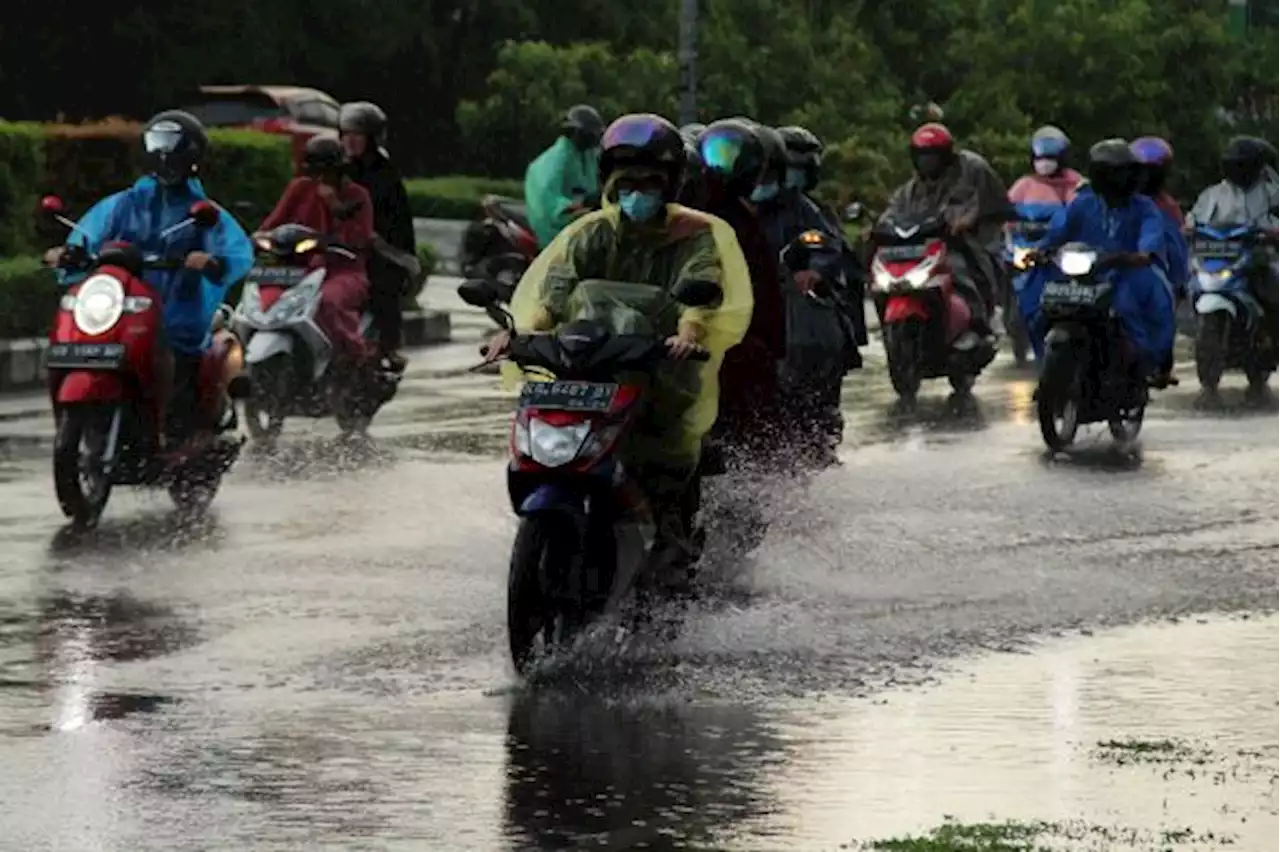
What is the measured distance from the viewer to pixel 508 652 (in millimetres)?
11180

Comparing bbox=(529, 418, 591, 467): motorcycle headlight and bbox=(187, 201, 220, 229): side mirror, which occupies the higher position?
bbox=(187, 201, 220, 229): side mirror

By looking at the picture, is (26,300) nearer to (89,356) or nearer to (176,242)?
(176,242)

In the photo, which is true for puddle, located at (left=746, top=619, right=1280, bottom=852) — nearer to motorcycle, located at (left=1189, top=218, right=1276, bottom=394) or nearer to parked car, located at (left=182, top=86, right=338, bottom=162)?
motorcycle, located at (left=1189, top=218, right=1276, bottom=394)

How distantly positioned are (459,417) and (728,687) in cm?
995

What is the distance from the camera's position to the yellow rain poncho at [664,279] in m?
11.4

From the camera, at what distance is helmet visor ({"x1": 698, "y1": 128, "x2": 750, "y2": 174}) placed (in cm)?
1360

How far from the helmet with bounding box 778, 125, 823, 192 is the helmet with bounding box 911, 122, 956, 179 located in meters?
5.42

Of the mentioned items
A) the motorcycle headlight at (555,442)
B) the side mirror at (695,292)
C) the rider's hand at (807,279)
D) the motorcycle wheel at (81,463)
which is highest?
the side mirror at (695,292)

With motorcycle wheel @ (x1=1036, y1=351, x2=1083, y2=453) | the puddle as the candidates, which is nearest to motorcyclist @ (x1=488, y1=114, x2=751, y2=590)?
the puddle

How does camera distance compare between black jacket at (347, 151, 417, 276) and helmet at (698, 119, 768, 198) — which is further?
black jacket at (347, 151, 417, 276)

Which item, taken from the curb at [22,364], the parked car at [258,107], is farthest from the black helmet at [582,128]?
the parked car at [258,107]

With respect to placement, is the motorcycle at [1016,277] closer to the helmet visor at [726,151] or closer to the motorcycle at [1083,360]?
the motorcycle at [1083,360]

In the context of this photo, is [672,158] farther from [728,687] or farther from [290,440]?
[290,440]

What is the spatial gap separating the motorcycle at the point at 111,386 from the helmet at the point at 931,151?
771 centimetres
